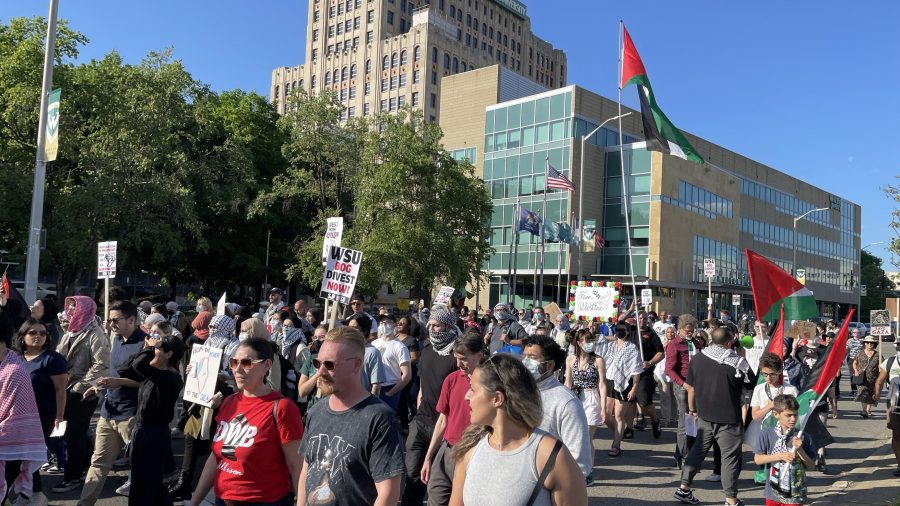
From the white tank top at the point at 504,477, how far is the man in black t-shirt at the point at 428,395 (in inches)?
141

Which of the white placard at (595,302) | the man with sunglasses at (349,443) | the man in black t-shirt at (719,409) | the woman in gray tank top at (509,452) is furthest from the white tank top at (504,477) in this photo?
the white placard at (595,302)

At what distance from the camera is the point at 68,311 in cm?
848

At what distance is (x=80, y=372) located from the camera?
7547 millimetres

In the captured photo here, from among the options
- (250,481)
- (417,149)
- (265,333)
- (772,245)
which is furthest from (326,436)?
(772,245)

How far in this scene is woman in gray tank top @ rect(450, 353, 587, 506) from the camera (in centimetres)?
290

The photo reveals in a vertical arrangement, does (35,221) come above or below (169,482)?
above

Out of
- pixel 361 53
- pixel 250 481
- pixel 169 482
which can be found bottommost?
pixel 169 482

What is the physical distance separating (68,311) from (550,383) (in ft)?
19.9

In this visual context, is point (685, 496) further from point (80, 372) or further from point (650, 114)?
point (650, 114)

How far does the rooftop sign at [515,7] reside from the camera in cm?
10619

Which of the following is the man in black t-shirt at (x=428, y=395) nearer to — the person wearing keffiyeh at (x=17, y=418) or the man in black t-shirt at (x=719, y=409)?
the man in black t-shirt at (x=719, y=409)

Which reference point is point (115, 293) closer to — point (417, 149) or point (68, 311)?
point (68, 311)

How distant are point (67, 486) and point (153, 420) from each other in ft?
8.77

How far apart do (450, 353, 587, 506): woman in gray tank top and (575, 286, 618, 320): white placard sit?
15976mm
